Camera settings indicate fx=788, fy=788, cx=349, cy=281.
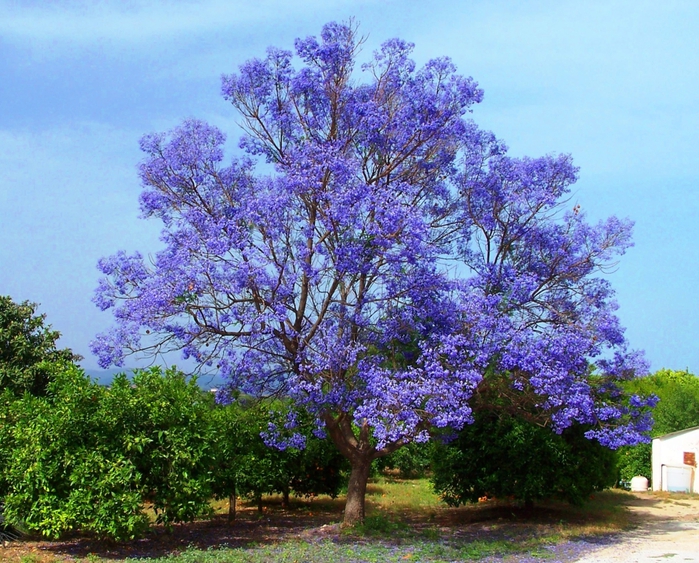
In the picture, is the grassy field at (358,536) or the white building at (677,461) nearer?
the grassy field at (358,536)

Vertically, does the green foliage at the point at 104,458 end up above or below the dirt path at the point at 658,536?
above

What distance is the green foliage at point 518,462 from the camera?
17453 millimetres

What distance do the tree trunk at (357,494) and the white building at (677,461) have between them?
1464 centimetres

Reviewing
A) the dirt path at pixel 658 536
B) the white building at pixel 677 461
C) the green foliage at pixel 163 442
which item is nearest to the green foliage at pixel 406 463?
the white building at pixel 677 461

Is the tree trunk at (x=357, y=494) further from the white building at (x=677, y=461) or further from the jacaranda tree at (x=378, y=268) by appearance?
the white building at (x=677, y=461)

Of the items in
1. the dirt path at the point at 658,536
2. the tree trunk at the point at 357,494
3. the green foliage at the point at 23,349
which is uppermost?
the green foliage at the point at 23,349

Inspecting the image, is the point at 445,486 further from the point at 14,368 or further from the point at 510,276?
the point at 14,368

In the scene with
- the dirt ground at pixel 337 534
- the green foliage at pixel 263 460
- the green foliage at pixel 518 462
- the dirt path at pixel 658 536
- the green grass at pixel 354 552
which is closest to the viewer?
the green grass at pixel 354 552

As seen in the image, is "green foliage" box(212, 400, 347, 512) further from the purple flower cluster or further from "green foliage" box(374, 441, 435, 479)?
"green foliage" box(374, 441, 435, 479)

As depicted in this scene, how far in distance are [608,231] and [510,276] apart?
2.15 m

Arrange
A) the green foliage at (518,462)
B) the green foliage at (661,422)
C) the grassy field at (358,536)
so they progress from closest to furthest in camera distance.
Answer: the grassy field at (358,536) → the green foliage at (518,462) → the green foliage at (661,422)

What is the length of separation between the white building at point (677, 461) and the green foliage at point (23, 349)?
19.4 m

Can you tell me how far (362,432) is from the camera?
1589 centimetres

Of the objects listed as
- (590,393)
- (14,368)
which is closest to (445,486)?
(590,393)
